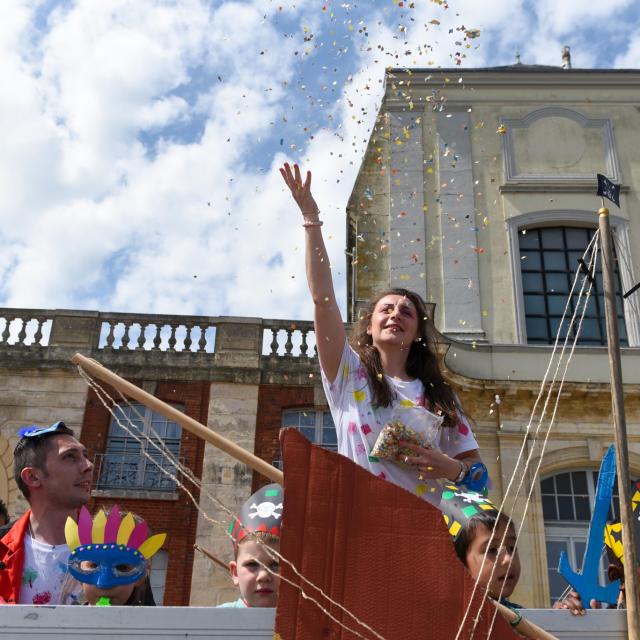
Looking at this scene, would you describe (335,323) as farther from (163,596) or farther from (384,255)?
(384,255)

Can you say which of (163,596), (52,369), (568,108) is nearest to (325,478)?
(163,596)

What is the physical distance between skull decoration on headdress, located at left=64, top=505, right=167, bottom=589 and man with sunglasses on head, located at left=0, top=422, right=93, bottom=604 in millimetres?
301

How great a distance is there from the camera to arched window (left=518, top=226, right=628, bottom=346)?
14.4 metres

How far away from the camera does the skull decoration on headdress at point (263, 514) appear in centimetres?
322

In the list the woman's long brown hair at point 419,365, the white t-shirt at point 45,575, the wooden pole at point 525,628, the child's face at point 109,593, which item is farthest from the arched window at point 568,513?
the wooden pole at point 525,628

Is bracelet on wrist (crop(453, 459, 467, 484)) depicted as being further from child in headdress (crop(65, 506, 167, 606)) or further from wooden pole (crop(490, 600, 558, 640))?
child in headdress (crop(65, 506, 167, 606))

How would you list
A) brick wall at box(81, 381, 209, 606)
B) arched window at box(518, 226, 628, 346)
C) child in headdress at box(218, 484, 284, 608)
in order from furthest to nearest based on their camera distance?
arched window at box(518, 226, 628, 346) → brick wall at box(81, 381, 209, 606) → child in headdress at box(218, 484, 284, 608)

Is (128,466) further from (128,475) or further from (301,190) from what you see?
(301,190)

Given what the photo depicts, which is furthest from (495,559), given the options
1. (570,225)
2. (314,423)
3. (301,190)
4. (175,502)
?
(570,225)

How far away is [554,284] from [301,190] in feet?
41.7

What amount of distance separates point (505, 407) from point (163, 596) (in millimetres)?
6392

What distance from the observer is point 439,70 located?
17.6 m

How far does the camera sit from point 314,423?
1372cm

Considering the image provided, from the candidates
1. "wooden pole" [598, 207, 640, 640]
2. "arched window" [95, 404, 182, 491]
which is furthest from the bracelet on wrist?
"arched window" [95, 404, 182, 491]
